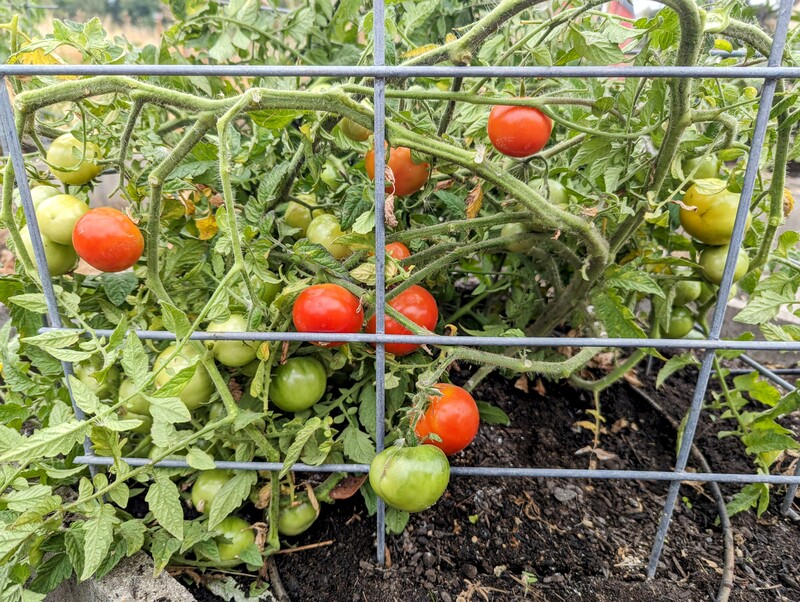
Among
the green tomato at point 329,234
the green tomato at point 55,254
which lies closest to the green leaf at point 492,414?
the green tomato at point 329,234

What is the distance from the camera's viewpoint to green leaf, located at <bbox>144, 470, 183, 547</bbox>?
76 cm

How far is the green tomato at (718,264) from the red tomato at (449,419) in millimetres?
494

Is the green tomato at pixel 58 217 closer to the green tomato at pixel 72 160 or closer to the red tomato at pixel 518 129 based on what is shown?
the green tomato at pixel 72 160

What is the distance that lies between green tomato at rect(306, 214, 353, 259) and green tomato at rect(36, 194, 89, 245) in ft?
1.22

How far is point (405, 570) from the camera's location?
98cm

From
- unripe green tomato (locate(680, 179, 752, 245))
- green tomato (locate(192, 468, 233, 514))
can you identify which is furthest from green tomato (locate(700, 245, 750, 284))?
green tomato (locate(192, 468, 233, 514))

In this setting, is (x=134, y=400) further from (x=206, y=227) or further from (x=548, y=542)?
(x=548, y=542)

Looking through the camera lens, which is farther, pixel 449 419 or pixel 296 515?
pixel 296 515

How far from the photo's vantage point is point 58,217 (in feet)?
Answer: 2.75

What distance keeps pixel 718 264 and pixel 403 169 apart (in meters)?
0.58

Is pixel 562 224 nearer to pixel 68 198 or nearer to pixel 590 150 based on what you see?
pixel 590 150

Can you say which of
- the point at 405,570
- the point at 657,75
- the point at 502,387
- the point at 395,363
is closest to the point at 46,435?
the point at 395,363

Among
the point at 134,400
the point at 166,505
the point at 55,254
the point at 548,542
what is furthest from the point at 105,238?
the point at 548,542

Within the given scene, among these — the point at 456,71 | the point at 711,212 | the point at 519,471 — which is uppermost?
the point at 456,71
